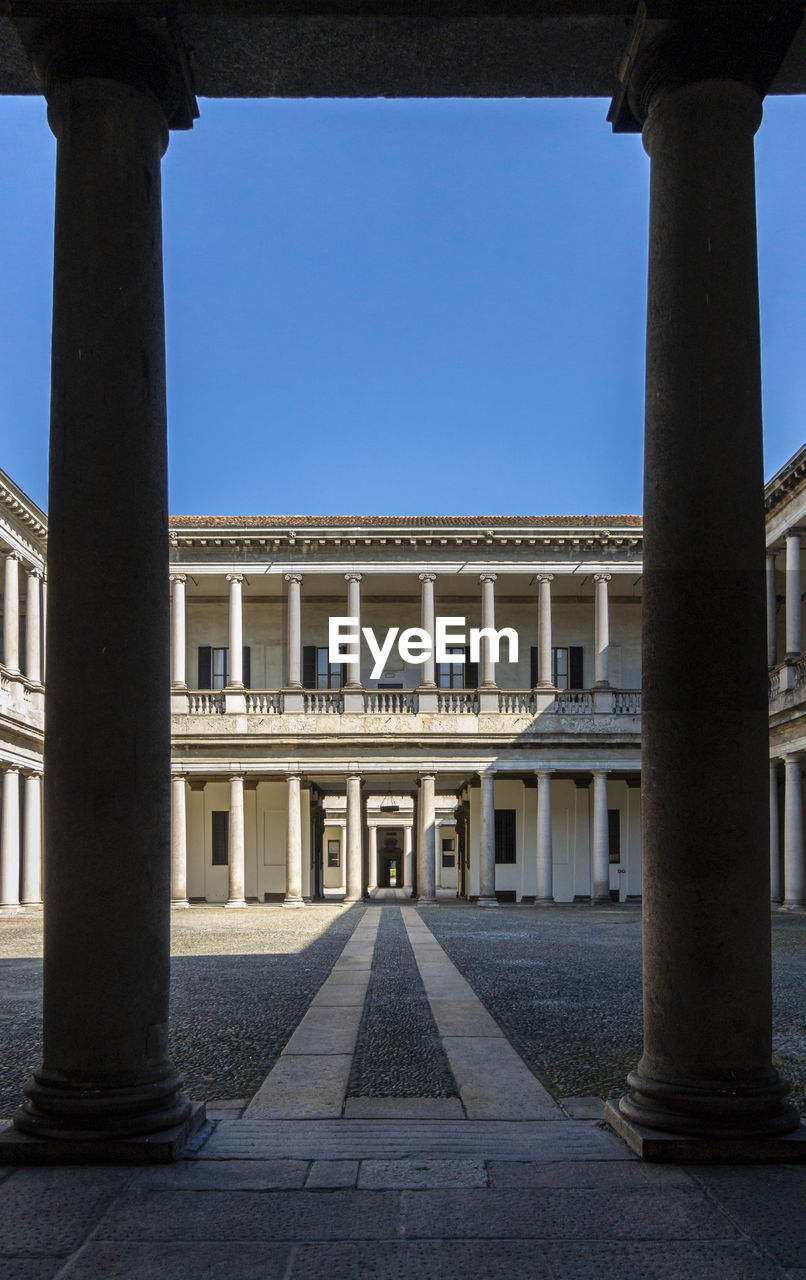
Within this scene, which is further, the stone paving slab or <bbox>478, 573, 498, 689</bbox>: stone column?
<bbox>478, 573, 498, 689</bbox>: stone column

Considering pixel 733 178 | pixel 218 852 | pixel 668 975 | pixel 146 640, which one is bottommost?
pixel 218 852

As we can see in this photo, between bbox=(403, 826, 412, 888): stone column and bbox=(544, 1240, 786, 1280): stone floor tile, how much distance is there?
207 feet

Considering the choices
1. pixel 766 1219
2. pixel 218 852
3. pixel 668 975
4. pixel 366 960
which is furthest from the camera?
pixel 218 852

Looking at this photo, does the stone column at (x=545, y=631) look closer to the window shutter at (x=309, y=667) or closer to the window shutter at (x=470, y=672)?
the window shutter at (x=470, y=672)

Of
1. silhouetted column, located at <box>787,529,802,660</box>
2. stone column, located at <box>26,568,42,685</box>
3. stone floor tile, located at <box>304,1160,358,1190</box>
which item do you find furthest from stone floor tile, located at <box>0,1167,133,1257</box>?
stone column, located at <box>26,568,42,685</box>

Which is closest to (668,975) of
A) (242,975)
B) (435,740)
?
(242,975)

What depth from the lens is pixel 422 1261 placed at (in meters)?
3.54

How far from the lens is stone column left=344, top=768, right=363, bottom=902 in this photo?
34.6 metres

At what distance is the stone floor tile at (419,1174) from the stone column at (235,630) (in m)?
30.8

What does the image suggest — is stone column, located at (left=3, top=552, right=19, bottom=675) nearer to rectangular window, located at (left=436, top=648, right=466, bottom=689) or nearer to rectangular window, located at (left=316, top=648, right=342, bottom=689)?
rectangular window, located at (left=316, top=648, right=342, bottom=689)

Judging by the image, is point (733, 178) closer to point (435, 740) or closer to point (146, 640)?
point (146, 640)

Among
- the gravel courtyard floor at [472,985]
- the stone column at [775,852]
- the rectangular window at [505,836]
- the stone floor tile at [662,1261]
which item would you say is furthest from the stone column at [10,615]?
the stone floor tile at [662,1261]

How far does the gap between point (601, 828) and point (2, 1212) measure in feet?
104

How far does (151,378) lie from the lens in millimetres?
5176
